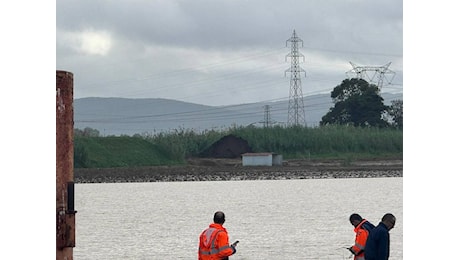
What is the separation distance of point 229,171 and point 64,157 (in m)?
109

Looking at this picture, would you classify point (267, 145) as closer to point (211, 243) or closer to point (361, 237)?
point (361, 237)

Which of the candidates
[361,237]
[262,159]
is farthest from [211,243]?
[262,159]

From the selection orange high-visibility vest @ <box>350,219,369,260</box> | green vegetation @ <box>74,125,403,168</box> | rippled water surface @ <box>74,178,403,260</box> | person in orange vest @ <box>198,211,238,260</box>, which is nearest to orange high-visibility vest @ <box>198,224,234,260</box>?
person in orange vest @ <box>198,211,238,260</box>

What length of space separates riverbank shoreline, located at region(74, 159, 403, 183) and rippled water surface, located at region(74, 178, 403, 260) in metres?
14.1

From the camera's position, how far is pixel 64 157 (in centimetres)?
1001

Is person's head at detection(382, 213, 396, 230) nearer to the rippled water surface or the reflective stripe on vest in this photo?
the reflective stripe on vest

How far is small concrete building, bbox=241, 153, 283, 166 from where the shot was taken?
118000mm

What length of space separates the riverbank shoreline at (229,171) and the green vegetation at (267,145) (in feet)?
3.65

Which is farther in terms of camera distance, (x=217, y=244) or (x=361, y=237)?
(x=361, y=237)

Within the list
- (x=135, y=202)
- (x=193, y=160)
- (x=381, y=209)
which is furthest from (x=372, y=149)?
(x=381, y=209)

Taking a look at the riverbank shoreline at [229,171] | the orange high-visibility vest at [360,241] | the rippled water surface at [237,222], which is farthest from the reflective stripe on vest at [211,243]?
the riverbank shoreline at [229,171]

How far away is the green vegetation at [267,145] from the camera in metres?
119

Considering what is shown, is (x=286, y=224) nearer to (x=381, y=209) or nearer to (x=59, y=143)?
(x=381, y=209)

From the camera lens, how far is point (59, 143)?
392 inches
